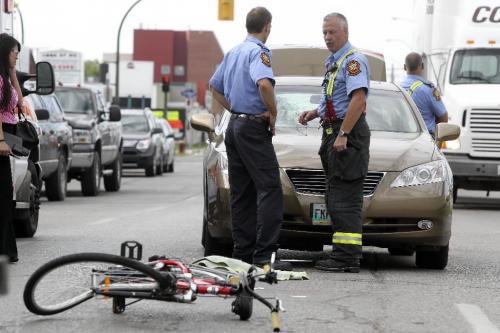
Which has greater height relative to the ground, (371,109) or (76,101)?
(371,109)

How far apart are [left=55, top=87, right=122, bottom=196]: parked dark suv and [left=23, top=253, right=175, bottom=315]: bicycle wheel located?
1564 centimetres

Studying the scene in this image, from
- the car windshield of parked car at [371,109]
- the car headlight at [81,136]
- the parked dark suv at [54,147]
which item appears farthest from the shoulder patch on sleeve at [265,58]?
the car headlight at [81,136]

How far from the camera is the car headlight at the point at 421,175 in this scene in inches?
416

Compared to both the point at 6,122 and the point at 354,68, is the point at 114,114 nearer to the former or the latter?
the point at 6,122

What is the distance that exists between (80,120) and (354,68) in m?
14.1

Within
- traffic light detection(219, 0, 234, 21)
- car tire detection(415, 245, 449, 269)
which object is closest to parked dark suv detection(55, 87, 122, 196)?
car tire detection(415, 245, 449, 269)

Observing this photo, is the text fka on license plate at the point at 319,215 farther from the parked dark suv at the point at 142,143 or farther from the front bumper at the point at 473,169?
the parked dark suv at the point at 142,143

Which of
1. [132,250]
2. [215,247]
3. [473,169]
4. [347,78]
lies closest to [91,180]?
[473,169]

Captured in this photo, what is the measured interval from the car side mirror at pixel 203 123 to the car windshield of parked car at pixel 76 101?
45.3ft

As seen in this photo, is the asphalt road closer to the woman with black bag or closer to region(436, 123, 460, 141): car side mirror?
the woman with black bag

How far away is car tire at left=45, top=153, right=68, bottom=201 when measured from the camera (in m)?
21.1

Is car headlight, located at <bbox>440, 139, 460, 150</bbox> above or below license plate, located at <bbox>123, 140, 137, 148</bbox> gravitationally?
above

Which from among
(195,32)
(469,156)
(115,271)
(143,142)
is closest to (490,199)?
(469,156)

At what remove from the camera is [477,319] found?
314 inches
